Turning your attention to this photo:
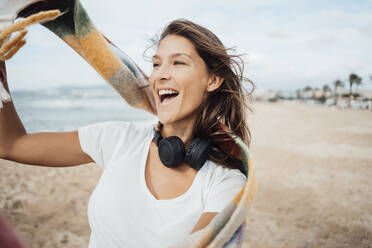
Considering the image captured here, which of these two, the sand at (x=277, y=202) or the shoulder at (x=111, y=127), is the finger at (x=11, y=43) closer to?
the shoulder at (x=111, y=127)

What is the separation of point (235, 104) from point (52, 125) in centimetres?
1516

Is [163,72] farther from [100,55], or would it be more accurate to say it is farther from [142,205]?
[142,205]

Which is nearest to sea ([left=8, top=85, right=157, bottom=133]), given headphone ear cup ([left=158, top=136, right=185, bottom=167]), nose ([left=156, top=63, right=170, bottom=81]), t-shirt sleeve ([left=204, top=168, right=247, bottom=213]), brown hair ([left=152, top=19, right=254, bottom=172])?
brown hair ([left=152, top=19, right=254, bottom=172])

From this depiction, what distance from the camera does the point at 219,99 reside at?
6.38ft

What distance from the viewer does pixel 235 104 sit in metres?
1.93

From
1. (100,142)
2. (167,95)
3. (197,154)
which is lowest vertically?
(197,154)

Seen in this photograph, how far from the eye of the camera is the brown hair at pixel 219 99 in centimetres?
168

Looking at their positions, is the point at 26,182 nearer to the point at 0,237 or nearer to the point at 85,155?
the point at 85,155

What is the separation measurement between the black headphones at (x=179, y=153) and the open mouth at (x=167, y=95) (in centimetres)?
30

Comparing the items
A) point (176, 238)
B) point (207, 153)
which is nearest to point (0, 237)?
point (176, 238)

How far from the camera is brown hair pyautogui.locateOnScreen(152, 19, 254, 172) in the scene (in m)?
1.68

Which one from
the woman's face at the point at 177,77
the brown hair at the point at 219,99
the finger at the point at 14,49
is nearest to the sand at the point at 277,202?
the brown hair at the point at 219,99

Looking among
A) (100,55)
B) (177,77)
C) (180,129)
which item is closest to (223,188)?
(180,129)

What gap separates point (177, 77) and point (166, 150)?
19.7 inches
